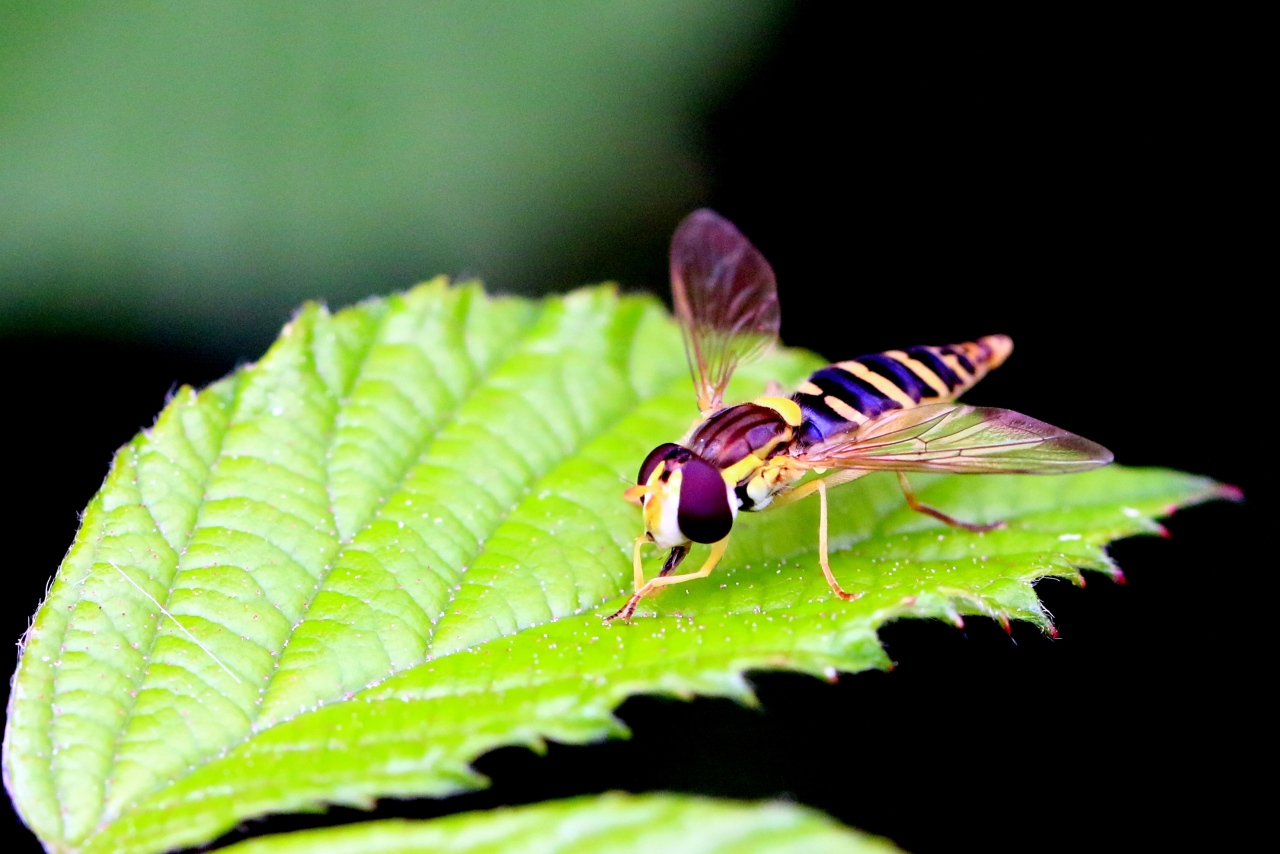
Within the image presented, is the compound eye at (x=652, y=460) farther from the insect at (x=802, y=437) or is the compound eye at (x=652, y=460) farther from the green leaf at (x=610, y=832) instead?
the green leaf at (x=610, y=832)

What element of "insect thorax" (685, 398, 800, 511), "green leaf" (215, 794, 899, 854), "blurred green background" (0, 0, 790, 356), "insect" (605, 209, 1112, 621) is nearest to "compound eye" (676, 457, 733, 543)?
"insect" (605, 209, 1112, 621)

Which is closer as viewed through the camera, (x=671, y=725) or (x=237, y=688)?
(x=237, y=688)

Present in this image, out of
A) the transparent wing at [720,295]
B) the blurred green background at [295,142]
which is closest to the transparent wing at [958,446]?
the transparent wing at [720,295]

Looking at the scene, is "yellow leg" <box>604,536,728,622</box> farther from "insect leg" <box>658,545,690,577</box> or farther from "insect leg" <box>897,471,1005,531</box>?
"insect leg" <box>897,471,1005,531</box>

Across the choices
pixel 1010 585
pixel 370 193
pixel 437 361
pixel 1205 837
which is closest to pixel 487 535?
pixel 437 361

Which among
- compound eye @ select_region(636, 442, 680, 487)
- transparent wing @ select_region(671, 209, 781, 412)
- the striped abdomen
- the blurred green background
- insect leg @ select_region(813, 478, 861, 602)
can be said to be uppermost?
the blurred green background

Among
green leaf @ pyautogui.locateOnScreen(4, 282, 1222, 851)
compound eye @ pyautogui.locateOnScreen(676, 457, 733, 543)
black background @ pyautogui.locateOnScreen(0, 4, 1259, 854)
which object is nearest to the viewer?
green leaf @ pyautogui.locateOnScreen(4, 282, 1222, 851)

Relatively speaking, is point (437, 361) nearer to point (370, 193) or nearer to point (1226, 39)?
point (370, 193)
